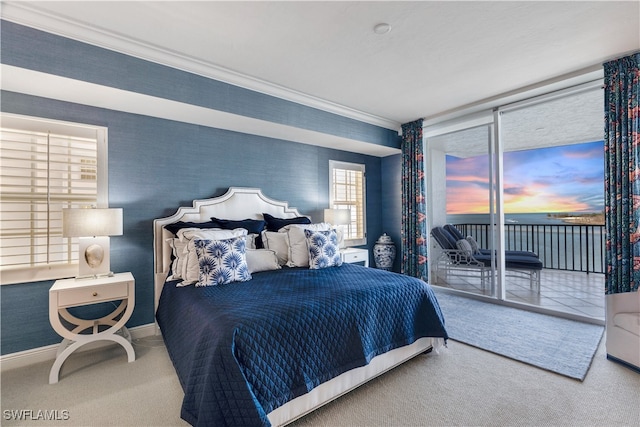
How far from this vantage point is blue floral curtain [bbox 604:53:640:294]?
2.63m

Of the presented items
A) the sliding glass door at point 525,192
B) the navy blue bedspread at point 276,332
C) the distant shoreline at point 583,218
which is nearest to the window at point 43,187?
the navy blue bedspread at point 276,332

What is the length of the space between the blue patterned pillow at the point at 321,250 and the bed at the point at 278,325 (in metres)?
0.01

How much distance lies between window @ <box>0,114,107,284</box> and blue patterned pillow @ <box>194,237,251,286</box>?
1267mm

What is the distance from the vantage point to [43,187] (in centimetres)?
252

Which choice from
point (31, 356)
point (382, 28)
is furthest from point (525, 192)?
point (31, 356)

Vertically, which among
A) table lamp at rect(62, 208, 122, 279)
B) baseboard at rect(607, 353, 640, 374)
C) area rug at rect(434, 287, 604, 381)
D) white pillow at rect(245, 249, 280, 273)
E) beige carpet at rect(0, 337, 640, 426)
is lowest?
beige carpet at rect(0, 337, 640, 426)

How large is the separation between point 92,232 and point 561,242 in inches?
296

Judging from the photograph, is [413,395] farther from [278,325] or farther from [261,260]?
[261,260]

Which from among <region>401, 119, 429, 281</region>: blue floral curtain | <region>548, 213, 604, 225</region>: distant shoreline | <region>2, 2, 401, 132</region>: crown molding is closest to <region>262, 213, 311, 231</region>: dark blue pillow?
<region>2, 2, 401, 132</region>: crown molding

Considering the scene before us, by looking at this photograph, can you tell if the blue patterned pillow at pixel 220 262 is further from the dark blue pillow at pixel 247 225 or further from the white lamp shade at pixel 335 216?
the white lamp shade at pixel 335 216

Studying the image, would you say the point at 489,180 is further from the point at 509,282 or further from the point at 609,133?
the point at 509,282

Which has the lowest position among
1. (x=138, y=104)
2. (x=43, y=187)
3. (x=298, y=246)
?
(x=298, y=246)

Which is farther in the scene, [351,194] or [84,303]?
[351,194]

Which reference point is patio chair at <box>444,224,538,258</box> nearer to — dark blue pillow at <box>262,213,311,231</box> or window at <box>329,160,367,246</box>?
Result: window at <box>329,160,367,246</box>
